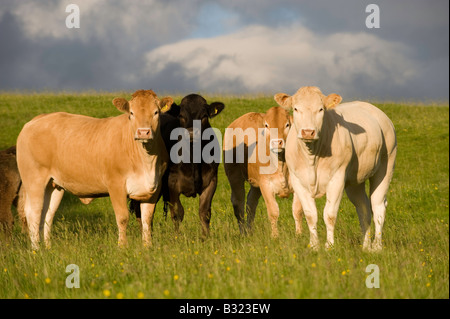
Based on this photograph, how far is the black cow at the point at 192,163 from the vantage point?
9773 millimetres

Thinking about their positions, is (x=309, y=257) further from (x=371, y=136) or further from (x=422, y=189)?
(x=422, y=189)

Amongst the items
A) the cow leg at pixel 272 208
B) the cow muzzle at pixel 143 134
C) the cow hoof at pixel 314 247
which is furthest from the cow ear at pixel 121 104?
the cow hoof at pixel 314 247

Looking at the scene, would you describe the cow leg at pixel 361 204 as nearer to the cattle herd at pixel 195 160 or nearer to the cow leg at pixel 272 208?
the cattle herd at pixel 195 160

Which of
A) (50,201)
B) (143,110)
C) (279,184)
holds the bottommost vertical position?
(50,201)

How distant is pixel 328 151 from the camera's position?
8.29 metres

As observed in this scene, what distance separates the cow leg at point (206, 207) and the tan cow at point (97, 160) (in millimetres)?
808

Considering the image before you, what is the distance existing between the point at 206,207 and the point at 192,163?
785 millimetres

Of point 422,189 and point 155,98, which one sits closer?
point 155,98

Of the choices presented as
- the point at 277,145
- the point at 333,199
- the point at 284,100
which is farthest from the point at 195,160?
the point at 333,199

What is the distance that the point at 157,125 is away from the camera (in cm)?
901

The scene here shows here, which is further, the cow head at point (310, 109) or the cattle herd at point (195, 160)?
the cattle herd at point (195, 160)

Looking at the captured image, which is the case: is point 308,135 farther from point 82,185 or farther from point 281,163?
point 82,185

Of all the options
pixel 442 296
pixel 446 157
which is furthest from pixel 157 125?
pixel 446 157
